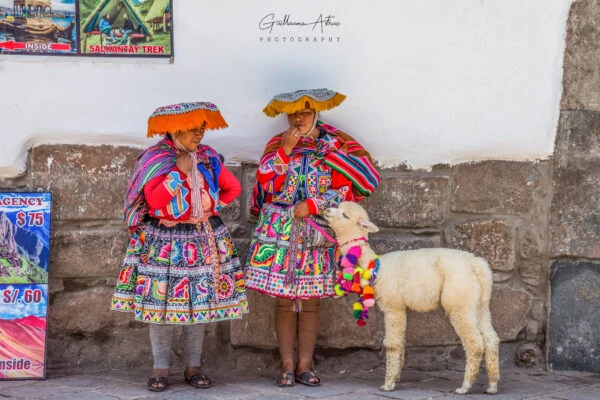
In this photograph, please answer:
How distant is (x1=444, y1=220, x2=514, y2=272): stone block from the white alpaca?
1.95 ft

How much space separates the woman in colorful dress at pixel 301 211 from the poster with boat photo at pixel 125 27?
0.75 metres

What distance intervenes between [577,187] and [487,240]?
0.60 meters

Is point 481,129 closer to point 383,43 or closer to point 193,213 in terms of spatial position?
point 383,43

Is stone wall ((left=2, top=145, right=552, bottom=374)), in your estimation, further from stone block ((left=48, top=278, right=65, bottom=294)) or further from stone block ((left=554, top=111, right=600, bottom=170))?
stone block ((left=554, top=111, right=600, bottom=170))

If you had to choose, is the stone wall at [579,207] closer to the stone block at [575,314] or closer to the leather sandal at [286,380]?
the stone block at [575,314]

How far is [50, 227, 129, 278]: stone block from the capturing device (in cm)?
513

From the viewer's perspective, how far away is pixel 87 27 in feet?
16.7

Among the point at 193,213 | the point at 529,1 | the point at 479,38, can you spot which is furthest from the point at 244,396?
the point at 529,1

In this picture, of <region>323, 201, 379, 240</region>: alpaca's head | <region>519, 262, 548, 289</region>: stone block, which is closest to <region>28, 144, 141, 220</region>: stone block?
<region>323, 201, 379, 240</region>: alpaca's head

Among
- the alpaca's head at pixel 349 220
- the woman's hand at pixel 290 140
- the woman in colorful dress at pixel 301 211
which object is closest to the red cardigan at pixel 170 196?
the woman in colorful dress at pixel 301 211

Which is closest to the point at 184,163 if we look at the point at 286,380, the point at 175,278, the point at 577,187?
the point at 175,278

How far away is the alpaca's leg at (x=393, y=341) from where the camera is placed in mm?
4738

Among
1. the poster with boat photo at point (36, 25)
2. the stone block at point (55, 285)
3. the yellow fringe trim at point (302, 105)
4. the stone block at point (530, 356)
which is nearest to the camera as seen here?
the yellow fringe trim at point (302, 105)

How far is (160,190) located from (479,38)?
203cm
